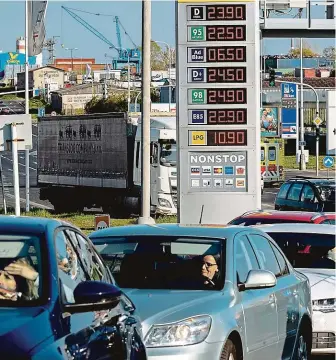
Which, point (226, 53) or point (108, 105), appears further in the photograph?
point (108, 105)

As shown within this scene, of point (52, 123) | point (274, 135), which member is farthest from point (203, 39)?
point (274, 135)

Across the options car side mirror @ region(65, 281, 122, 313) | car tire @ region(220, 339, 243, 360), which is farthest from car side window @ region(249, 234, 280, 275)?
car side mirror @ region(65, 281, 122, 313)

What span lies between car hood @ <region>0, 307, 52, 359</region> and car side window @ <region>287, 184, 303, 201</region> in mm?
22363

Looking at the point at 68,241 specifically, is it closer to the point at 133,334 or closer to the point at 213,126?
the point at 133,334

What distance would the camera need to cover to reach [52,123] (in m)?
47.7

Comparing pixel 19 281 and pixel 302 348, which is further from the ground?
pixel 19 281

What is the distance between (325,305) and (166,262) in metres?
3.16

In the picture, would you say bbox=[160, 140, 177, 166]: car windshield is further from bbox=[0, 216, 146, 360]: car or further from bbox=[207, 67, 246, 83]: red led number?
bbox=[0, 216, 146, 360]: car

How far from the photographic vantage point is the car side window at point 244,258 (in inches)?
369

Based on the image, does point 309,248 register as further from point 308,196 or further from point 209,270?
point 308,196

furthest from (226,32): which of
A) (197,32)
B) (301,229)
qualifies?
(301,229)

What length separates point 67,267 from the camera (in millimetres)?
6484

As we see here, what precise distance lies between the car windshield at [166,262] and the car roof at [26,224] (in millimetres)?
2575

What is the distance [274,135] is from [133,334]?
8189 cm
